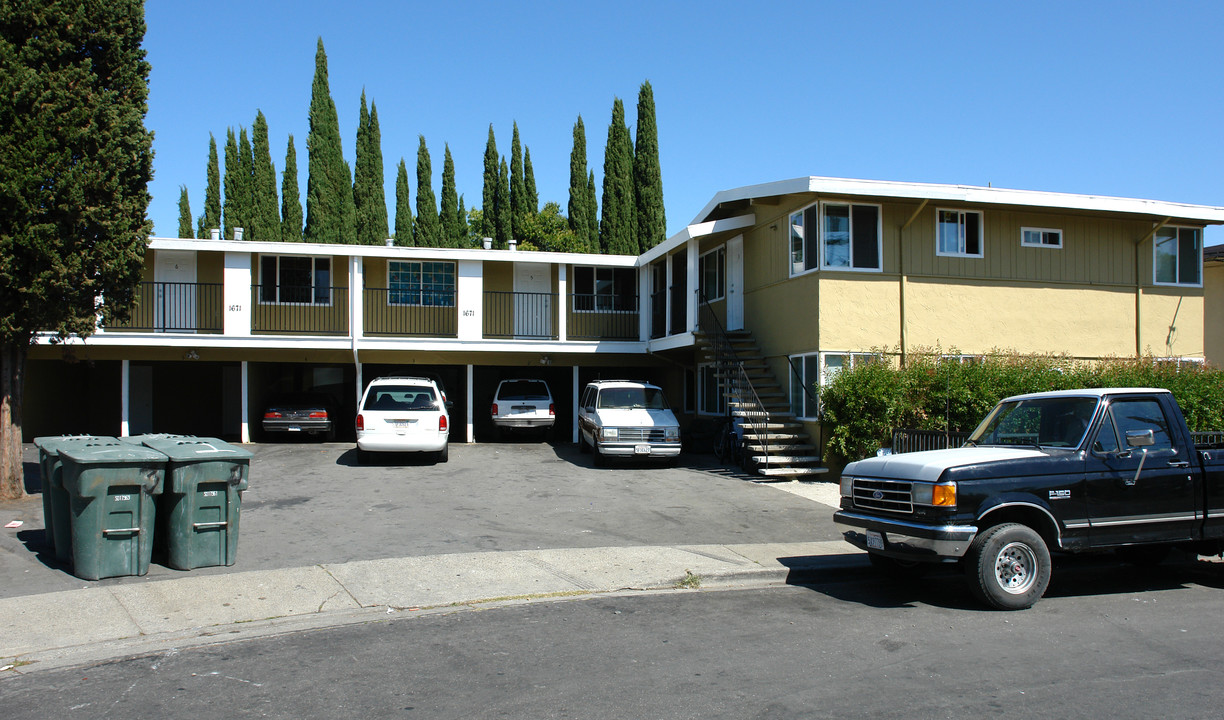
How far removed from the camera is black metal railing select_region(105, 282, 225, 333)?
2038 centimetres

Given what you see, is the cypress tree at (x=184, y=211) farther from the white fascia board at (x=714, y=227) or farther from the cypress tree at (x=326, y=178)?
the white fascia board at (x=714, y=227)

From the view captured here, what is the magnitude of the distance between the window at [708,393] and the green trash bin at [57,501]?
14.0m

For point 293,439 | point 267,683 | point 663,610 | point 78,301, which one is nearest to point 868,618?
point 663,610

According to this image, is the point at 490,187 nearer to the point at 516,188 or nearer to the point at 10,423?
the point at 516,188

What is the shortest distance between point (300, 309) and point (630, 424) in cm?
1037

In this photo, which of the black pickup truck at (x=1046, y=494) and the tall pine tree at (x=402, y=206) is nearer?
the black pickup truck at (x=1046, y=494)

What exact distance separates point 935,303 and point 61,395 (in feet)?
70.5

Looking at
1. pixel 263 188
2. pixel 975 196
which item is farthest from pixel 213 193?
pixel 975 196

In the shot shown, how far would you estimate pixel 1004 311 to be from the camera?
56.5 feet

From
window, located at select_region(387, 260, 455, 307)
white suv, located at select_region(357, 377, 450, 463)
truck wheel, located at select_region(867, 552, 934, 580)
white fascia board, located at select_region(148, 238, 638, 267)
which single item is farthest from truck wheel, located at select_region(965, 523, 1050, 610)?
window, located at select_region(387, 260, 455, 307)

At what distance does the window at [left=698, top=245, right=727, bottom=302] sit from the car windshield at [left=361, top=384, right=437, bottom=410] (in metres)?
7.94

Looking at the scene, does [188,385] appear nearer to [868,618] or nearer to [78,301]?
[78,301]

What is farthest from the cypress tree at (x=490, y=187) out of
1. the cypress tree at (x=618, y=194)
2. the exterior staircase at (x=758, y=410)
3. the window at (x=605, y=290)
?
the exterior staircase at (x=758, y=410)

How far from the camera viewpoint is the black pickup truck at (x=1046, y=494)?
699 cm
